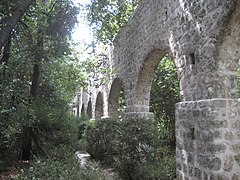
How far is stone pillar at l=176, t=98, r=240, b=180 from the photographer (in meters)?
3.24

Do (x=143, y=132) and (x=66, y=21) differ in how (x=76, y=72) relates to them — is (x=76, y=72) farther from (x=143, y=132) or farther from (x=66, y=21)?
(x=143, y=132)

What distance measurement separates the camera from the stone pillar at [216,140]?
10.6 ft

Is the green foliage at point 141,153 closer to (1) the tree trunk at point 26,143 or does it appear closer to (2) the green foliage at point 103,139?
(2) the green foliage at point 103,139

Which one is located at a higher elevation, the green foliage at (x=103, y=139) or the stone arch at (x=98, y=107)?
the stone arch at (x=98, y=107)

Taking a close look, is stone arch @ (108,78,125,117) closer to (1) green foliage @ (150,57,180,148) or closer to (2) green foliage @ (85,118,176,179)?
(1) green foliage @ (150,57,180,148)

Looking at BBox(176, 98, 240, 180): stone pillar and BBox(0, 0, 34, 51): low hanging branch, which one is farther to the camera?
BBox(0, 0, 34, 51): low hanging branch

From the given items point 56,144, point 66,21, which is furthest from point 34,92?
point 66,21

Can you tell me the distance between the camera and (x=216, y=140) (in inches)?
129

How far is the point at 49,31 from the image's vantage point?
6.46 metres

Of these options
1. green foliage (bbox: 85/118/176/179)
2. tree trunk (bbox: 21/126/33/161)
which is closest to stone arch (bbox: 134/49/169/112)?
green foliage (bbox: 85/118/176/179)

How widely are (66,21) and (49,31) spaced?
519mm

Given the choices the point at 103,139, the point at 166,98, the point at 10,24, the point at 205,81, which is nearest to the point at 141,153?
the point at 205,81

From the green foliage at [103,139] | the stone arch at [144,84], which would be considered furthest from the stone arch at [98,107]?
the stone arch at [144,84]

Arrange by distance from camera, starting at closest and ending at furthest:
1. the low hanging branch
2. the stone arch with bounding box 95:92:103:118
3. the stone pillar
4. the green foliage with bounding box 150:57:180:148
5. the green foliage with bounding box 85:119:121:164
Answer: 1. the stone pillar
2. the low hanging branch
3. the green foliage with bounding box 85:119:121:164
4. the green foliage with bounding box 150:57:180:148
5. the stone arch with bounding box 95:92:103:118
